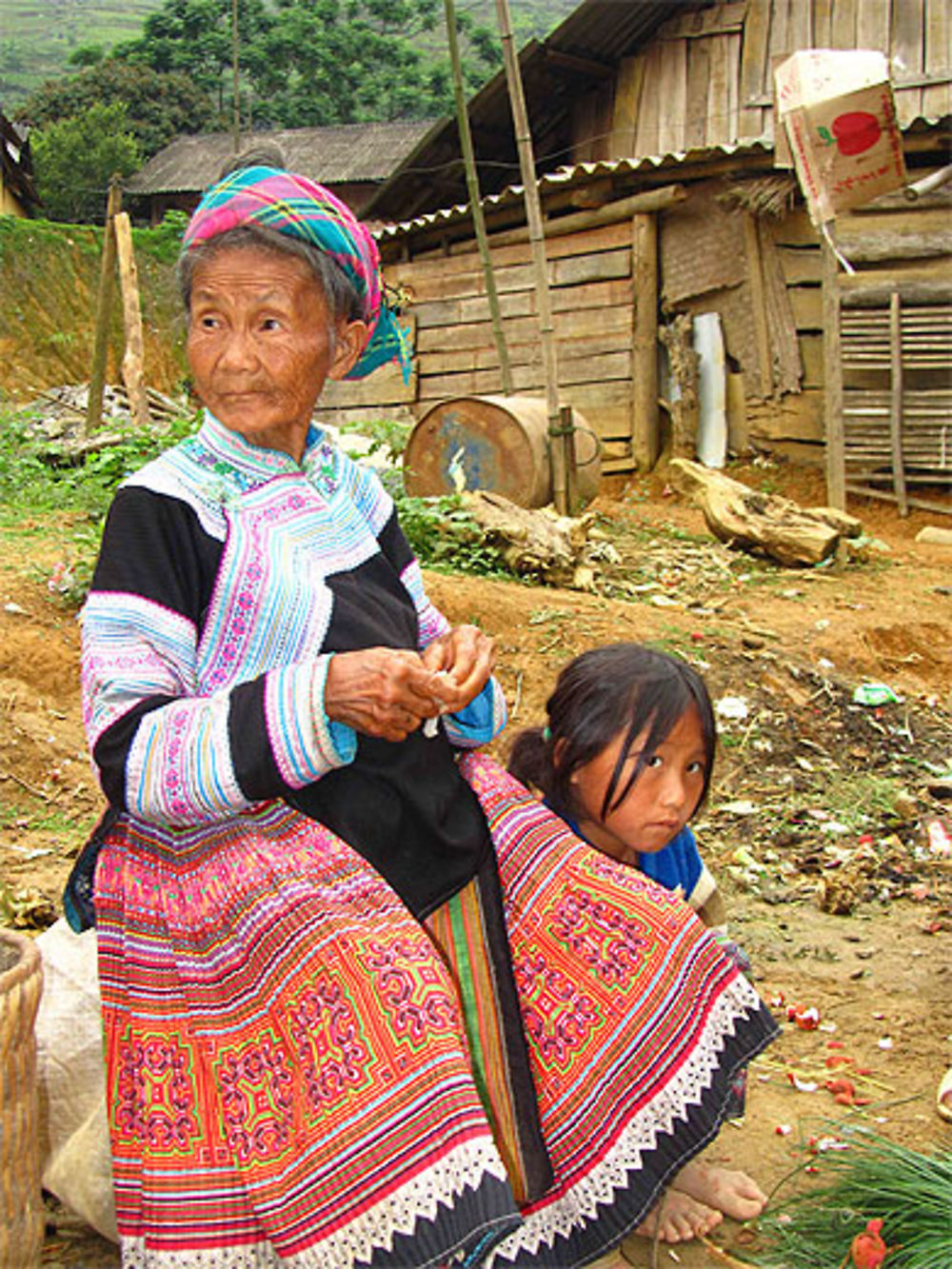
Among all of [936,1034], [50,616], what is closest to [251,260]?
[936,1034]

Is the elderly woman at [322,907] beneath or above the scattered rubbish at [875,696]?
above

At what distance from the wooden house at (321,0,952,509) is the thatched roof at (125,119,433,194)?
54.5 ft

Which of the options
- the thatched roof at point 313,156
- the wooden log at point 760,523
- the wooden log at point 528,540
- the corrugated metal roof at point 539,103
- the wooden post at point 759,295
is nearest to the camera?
the wooden log at point 528,540

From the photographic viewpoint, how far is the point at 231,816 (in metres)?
1.74

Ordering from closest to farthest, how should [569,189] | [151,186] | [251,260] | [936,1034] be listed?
[251,260] → [936,1034] → [569,189] → [151,186]

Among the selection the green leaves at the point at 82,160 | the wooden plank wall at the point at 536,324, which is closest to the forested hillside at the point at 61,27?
the green leaves at the point at 82,160

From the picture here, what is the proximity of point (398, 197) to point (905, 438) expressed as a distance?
21.4ft

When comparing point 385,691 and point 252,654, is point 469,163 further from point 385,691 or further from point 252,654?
point 385,691

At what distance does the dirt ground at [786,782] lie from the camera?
2.52 m

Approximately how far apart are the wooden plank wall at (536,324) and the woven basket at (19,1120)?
9.24m

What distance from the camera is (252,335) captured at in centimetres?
191

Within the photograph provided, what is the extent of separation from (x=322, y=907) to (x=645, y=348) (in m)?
9.73

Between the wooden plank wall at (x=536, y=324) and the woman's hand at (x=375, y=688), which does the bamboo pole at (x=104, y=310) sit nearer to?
the wooden plank wall at (x=536, y=324)

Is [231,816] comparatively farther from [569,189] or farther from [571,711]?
[569,189]
